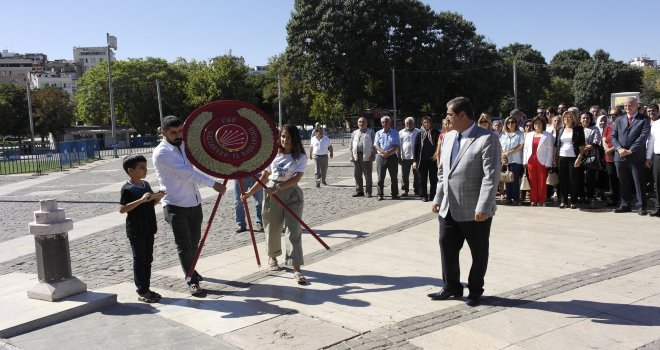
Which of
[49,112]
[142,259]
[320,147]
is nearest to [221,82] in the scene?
[49,112]

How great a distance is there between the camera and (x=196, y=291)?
19.9ft

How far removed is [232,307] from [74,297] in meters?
1.77

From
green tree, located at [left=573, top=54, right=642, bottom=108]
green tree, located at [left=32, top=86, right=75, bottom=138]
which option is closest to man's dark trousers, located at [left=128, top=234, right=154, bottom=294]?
green tree, located at [left=32, top=86, right=75, bottom=138]

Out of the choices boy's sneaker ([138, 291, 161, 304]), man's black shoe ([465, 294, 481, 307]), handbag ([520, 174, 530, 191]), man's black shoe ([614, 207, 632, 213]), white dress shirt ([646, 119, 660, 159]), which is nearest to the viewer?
man's black shoe ([465, 294, 481, 307])

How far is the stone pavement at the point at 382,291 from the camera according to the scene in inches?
185

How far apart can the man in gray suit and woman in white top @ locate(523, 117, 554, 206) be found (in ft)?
18.5

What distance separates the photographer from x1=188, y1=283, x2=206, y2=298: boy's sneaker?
6.05m

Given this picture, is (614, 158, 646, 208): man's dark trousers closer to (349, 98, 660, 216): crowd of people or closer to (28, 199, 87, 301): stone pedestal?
(349, 98, 660, 216): crowd of people

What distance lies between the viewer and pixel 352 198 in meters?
13.0

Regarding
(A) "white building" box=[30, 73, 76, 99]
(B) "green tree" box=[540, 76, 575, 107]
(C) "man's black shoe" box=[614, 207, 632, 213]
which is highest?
(A) "white building" box=[30, 73, 76, 99]

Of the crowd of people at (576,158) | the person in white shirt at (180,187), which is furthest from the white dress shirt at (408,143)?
the person in white shirt at (180,187)

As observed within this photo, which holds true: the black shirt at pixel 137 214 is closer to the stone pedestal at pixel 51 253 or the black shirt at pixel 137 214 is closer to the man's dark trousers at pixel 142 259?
the man's dark trousers at pixel 142 259

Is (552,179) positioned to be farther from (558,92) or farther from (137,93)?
(558,92)

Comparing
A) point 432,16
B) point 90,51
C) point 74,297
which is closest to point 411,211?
point 74,297
